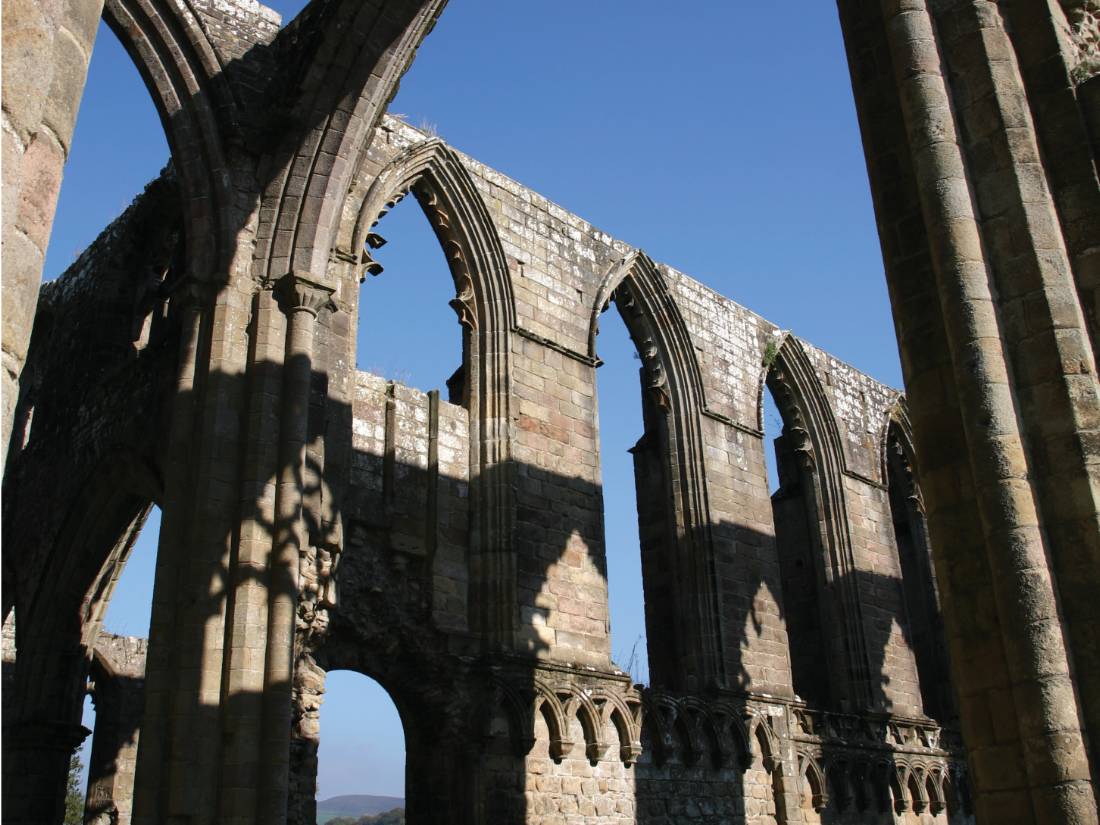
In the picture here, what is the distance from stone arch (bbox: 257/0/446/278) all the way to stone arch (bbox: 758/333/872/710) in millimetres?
6592

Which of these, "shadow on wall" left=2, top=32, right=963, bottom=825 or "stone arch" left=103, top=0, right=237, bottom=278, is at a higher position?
"stone arch" left=103, top=0, right=237, bottom=278

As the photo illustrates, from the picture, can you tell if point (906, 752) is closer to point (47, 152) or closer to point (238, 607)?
point (238, 607)

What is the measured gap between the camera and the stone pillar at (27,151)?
251 cm

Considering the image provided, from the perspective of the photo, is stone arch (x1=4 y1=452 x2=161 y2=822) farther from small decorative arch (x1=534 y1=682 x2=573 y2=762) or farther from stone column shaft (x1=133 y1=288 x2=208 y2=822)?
small decorative arch (x1=534 y1=682 x2=573 y2=762)

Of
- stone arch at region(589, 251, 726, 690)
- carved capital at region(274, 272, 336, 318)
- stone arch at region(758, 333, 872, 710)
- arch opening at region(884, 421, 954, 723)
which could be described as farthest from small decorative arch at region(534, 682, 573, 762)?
arch opening at region(884, 421, 954, 723)

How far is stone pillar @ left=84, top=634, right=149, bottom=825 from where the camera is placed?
12328mm

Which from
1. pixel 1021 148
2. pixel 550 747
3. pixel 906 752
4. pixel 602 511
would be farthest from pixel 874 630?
pixel 1021 148

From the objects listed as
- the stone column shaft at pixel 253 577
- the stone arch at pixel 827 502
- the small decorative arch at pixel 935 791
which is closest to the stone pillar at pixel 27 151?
the stone column shaft at pixel 253 577

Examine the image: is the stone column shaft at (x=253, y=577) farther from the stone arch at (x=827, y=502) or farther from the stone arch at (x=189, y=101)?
the stone arch at (x=827, y=502)

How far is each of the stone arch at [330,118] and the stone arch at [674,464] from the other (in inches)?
147

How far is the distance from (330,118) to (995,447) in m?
6.25

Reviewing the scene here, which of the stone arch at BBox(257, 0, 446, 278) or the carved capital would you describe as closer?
the carved capital

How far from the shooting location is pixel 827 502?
14.5m

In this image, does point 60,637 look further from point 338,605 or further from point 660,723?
point 660,723
